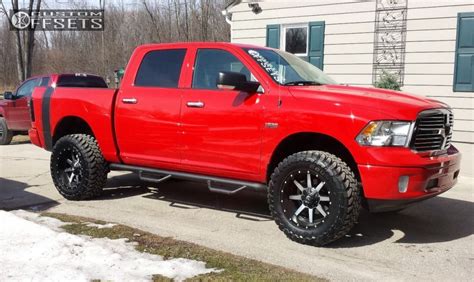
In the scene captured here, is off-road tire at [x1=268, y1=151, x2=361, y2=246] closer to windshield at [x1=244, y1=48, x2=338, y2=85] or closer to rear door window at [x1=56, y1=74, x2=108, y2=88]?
windshield at [x1=244, y1=48, x2=338, y2=85]

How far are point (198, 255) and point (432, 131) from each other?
8.14 ft

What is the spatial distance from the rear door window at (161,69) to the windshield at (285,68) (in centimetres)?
92

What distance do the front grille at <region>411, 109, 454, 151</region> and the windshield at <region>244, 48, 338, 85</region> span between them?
1.34m

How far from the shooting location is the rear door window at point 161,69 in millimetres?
5965

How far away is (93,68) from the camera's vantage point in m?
30.3

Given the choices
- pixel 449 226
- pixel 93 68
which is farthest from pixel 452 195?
pixel 93 68

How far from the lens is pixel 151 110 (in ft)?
19.5

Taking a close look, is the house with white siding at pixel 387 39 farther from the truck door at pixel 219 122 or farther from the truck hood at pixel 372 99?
the truck door at pixel 219 122

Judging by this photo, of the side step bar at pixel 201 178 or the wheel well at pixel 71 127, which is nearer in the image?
the side step bar at pixel 201 178

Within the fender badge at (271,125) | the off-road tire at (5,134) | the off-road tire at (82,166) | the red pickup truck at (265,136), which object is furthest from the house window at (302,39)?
the fender badge at (271,125)

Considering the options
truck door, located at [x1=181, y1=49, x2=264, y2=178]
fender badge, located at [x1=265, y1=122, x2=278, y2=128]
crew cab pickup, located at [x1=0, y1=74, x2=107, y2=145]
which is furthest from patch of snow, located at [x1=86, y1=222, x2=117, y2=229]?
crew cab pickup, located at [x1=0, y1=74, x2=107, y2=145]

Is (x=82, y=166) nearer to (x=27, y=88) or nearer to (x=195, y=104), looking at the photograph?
(x=195, y=104)

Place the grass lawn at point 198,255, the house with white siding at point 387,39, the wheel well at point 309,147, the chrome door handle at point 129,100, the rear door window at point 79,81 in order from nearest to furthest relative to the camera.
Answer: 1. the grass lawn at point 198,255
2. the wheel well at point 309,147
3. the chrome door handle at point 129,100
4. the house with white siding at point 387,39
5. the rear door window at point 79,81

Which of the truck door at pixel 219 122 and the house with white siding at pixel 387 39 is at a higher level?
the house with white siding at pixel 387 39
